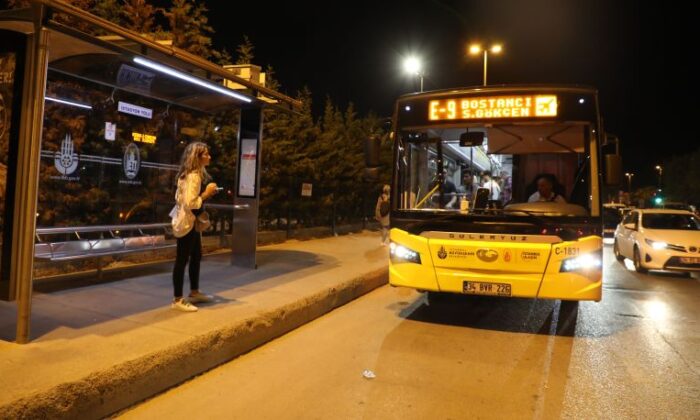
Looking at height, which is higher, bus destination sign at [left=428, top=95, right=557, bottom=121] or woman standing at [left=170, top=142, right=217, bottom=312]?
bus destination sign at [left=428, top=95, right=557, bottom=121]

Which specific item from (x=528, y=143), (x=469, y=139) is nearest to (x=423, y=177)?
(x=469, y=139)

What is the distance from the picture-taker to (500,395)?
14.7ft

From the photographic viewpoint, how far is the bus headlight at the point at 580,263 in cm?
602

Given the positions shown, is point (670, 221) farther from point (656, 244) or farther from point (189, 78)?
point (189, 78)

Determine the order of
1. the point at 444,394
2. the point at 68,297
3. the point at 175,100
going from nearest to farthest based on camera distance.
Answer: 1. the point at 444,394
2. the point at 68,297
3. the point at 175,100

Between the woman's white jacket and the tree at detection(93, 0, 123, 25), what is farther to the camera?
the tree at detection(93, 0, 123, 25)

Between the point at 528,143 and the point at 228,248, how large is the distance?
7.15m

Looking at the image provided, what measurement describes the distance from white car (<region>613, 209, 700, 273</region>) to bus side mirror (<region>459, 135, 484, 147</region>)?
6.53m

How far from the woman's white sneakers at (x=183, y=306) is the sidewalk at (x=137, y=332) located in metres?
0.09

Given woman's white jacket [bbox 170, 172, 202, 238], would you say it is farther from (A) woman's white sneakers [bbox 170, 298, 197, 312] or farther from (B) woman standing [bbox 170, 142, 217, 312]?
(A) woman's white sneakers [bbox 170, 298, 197, 312]

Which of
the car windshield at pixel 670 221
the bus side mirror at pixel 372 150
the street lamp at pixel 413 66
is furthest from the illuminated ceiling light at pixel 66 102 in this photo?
the street lamp at pixel 413 66

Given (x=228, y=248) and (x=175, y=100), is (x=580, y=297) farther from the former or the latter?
(x=228, y=248)

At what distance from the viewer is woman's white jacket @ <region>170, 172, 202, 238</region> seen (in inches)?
235

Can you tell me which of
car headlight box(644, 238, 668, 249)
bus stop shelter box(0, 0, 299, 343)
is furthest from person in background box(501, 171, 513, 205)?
car headlight box(644, 238, 668, 249)
